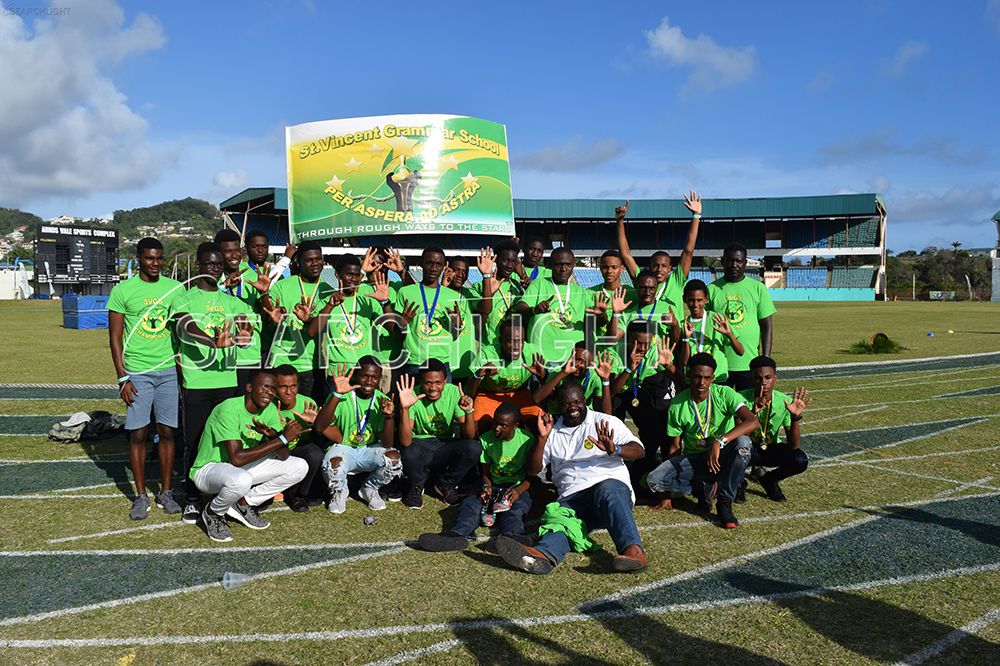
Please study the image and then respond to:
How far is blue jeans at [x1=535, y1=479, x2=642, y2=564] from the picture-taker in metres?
4.73

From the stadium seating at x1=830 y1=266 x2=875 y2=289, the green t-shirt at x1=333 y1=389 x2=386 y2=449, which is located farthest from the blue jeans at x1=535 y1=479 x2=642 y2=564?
the stadium seating at x1=830 y1=266 x2=875 y2=289

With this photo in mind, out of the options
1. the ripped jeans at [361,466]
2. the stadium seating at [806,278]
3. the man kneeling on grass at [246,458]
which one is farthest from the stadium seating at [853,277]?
the man kneeling on grass at [246,458]

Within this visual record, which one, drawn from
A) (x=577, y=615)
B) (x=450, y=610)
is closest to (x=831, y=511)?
(x=577, y=615)

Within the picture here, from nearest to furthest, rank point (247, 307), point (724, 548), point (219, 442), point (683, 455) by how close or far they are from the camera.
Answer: point (724, 548) < point (219, 442) < point (683, 455) < point (247, 307)

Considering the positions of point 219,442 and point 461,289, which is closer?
point 219,442

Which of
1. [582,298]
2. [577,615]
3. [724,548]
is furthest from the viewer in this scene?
[582,298]

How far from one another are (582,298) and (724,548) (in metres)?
2.88

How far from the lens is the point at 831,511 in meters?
5.81

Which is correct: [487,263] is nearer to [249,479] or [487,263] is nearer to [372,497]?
[372,497]

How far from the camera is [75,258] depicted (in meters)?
67.4

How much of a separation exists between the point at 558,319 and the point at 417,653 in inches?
153

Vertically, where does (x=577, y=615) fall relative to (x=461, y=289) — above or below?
below

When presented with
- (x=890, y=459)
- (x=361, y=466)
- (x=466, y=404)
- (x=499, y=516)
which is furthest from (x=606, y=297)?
(x=890, y=459)

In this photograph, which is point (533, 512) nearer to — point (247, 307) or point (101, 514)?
point (247, 307)
